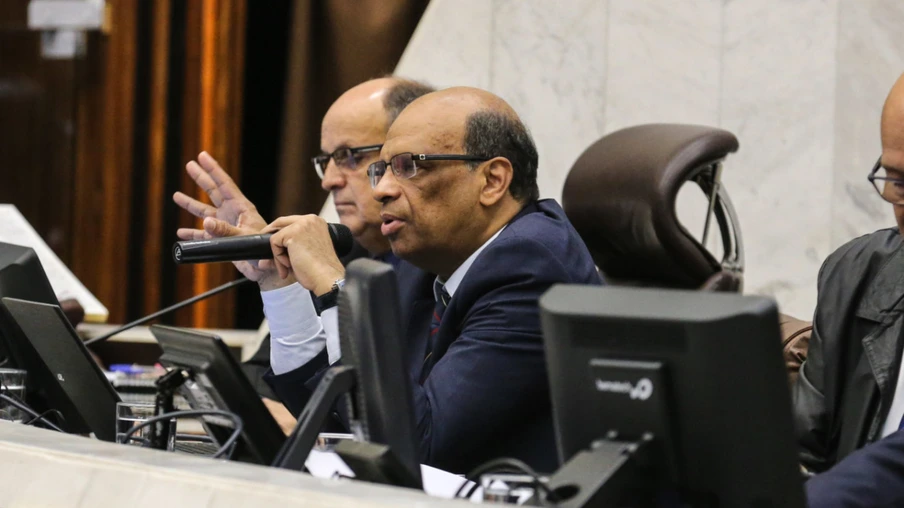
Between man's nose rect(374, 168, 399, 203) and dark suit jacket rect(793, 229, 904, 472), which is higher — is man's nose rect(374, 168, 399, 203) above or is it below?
above

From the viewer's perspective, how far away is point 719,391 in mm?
1061

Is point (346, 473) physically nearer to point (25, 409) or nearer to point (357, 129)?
point (25, 409)

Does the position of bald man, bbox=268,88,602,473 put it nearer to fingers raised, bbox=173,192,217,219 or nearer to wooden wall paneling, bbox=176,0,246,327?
fingers raised, bbox=173,192,217,219

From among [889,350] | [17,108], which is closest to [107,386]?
[889,350]

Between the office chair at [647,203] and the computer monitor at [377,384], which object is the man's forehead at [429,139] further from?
the computer monitor at [377,384]

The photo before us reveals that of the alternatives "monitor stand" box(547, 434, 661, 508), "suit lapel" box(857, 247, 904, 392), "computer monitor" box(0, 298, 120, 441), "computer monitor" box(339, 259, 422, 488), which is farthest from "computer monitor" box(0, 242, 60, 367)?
"suit lapel" box(857, 247, 904, 392)

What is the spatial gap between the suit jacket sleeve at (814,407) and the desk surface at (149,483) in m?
1.04

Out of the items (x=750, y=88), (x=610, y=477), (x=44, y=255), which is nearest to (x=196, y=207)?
(x=44, y=255)

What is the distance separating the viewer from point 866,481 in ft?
4.59

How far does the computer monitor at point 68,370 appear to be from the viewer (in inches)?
71.7

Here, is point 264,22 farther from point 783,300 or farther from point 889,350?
point 889,350

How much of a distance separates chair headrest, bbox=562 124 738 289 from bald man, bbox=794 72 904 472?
40cm

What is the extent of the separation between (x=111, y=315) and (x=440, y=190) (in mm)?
2548

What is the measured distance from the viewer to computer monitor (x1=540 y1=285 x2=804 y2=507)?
1.05m
